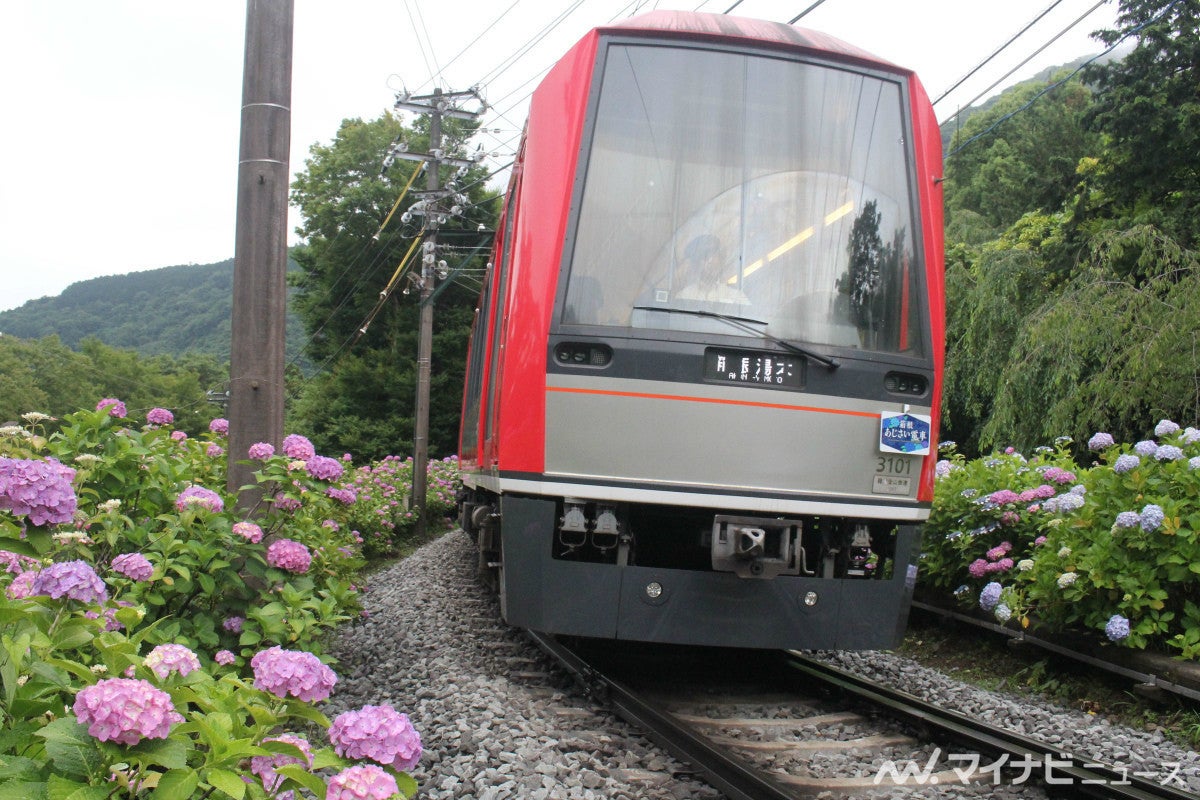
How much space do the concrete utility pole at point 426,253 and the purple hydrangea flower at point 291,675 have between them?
16747 mm

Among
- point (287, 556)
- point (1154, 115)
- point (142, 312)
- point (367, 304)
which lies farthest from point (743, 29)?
point (142, 312)

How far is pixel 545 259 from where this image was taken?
4.57 meters

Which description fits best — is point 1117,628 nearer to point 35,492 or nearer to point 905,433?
point 905,433

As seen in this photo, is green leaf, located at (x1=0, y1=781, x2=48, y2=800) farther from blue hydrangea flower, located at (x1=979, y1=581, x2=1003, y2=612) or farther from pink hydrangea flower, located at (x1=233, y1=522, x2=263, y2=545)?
blue hydrangea flower, located at (x1=979, y1=581, x2=1003, y2=612)

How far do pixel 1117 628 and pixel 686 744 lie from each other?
2.37m

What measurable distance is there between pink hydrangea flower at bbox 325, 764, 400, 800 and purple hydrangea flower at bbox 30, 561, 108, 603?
94 centimetres

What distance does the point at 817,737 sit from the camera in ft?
14.7

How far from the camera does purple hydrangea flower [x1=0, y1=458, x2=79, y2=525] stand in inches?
95.0

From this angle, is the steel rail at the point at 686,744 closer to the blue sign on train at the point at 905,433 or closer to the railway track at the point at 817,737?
the railway track at the point at 817,737

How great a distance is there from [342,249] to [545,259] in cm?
3513

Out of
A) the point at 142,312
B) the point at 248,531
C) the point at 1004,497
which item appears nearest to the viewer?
the point at 248,531

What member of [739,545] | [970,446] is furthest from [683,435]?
[970,446]

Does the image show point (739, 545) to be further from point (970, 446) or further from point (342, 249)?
point (342, 249)

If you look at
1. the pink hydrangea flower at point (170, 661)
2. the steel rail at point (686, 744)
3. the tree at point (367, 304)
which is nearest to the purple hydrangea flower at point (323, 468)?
the steel rail at point (686, 744)
